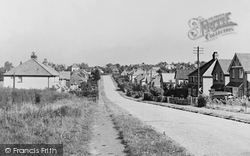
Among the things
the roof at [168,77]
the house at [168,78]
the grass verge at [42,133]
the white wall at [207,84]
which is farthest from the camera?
the roof at [168,77]

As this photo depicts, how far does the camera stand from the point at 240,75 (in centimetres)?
3912

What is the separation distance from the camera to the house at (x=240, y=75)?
37500 mm

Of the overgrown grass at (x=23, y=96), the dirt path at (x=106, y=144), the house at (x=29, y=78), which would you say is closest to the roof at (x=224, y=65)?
the overgrown grass at (x=23, y=96)

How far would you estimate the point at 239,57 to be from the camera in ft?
128

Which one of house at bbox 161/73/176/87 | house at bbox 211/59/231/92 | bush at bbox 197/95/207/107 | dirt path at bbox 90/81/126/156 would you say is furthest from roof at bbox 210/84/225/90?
dirt path at bbox 90/81/126/156

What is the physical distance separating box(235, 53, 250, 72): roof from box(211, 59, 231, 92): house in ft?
19.3

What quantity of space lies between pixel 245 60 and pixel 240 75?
2.15m

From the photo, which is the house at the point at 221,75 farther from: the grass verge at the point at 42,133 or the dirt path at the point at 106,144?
the grass verge at the point at 42,133

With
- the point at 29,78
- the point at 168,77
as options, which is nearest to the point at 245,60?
the point at 29,78

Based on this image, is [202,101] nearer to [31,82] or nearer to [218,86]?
[218,86]

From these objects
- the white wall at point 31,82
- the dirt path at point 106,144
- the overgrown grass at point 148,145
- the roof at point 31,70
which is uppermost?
the roof at point 31,70

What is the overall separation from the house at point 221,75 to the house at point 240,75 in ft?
11.3

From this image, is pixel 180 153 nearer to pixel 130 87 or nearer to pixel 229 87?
pixel 229 87

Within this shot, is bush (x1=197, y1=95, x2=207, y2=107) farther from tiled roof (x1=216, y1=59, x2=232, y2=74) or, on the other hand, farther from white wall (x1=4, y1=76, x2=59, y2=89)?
white wall (x1=4, y1=76, x2=59, y2=89)
